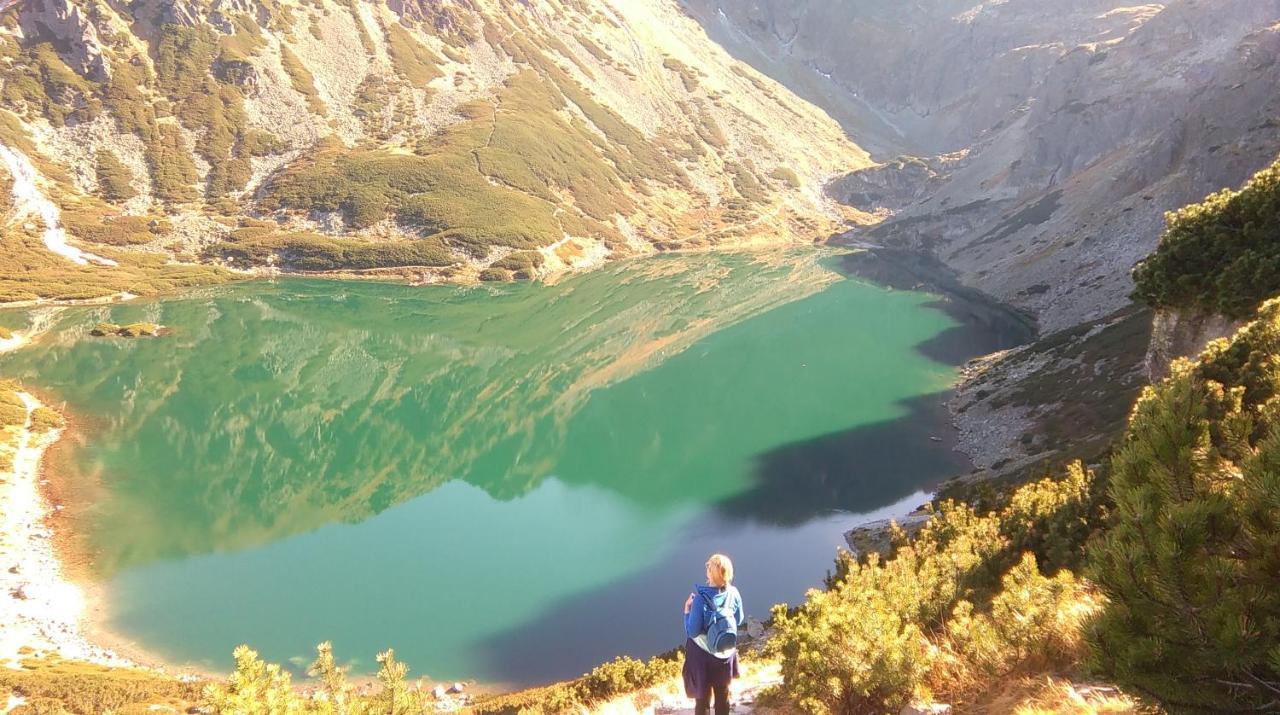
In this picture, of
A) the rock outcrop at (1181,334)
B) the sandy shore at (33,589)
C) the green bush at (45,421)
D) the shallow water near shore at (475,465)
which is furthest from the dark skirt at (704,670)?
the green bush at (45,421)

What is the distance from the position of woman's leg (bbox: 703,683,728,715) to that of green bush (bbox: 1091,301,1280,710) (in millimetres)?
5686

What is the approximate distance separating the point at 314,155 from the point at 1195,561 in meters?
171

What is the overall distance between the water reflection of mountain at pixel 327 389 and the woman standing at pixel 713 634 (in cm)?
3517

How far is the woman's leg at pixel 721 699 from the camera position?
980cm

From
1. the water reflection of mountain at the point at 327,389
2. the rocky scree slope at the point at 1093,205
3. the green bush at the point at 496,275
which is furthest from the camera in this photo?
the green bush at the point at 496,275

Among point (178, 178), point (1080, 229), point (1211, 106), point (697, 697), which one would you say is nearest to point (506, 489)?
point (697, 697)

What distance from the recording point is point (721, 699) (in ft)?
32.2

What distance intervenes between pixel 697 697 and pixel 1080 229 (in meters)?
120

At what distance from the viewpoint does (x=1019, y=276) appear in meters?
106

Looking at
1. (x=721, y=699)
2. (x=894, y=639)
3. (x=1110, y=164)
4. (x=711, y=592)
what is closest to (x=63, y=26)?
(x=711, y=592)

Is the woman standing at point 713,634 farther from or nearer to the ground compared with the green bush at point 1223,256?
nearer to the ground

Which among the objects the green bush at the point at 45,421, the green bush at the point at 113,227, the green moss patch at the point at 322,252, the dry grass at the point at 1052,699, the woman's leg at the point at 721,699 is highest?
the green bush at the point at 113,227

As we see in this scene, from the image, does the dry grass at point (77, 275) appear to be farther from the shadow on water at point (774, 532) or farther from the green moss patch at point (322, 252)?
the shadow on water at point (774, 532)

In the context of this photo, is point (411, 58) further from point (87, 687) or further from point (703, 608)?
point (703, 608)
